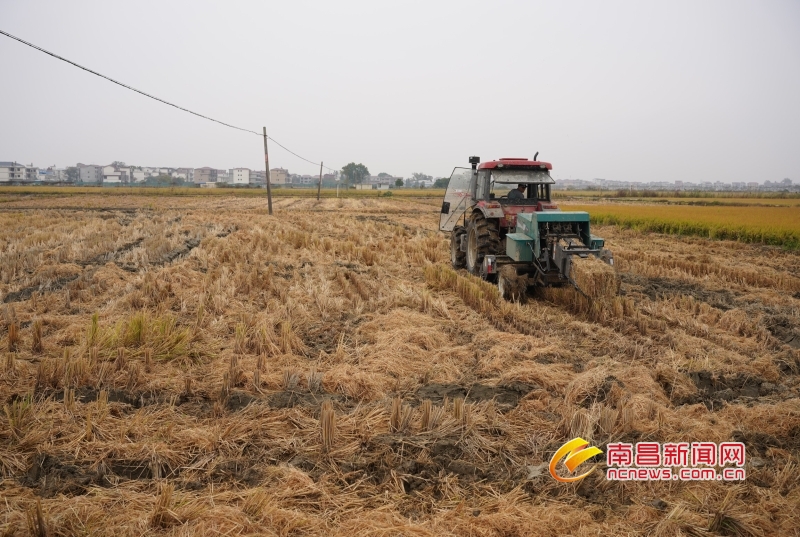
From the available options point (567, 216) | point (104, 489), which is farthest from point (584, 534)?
point (567, 216)

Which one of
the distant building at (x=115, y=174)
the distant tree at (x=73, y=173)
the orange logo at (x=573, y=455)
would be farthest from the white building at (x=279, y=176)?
the orange logo at (x=573, y=455)

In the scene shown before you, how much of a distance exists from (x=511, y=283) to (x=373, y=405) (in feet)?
13.9

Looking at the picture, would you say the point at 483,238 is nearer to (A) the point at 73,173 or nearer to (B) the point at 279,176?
(B) the point at 279,176

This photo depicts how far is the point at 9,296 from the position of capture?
24.6 feet

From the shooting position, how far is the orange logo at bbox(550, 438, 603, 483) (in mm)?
3104

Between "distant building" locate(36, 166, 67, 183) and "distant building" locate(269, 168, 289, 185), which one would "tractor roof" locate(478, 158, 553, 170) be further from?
"distant building" locate(36, 166, 67, 183)

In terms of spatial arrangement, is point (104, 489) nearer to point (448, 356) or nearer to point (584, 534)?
point (584, 534)

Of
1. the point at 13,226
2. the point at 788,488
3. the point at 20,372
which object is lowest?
the point at 788,488

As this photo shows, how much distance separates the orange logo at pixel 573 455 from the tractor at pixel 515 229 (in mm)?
4119

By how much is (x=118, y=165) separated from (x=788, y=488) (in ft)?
528

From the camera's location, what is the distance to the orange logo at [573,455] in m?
3.10

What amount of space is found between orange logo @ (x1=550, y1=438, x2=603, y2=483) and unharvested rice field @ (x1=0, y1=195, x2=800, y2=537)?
0.23 feet

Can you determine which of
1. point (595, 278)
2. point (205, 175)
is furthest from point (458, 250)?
point (205, 175)

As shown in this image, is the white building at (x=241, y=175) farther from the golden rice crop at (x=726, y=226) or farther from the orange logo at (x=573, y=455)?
the orange logo at (x=573, y=455)
